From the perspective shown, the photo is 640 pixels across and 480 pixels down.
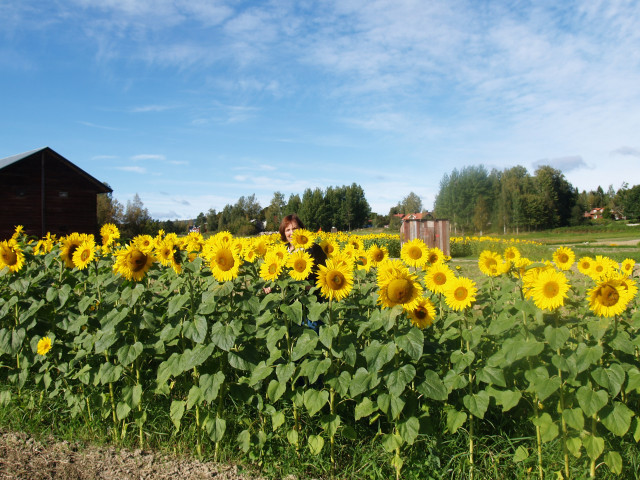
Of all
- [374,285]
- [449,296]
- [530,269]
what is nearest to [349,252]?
[374,285]

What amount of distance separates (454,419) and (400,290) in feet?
2.50

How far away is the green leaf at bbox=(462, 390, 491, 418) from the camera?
227 cm

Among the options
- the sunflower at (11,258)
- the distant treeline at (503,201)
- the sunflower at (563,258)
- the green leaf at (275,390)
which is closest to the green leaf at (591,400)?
the sunflower at (563,258)

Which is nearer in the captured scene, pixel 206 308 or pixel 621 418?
pixel 621 418

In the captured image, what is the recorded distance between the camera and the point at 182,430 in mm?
3033

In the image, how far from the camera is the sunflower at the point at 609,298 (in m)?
2.22

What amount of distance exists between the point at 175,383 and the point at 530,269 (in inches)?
93.3

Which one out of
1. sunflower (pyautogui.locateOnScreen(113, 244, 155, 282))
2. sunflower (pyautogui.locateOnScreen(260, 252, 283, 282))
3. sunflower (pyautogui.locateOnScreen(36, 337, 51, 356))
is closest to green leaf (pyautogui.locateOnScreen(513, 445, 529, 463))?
sunflower (pyautogui.locateOnScreen(260, 252, 283, 282))

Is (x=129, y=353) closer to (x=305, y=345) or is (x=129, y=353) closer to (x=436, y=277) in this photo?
(x=305, y=345)

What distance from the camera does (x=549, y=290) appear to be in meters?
2.28

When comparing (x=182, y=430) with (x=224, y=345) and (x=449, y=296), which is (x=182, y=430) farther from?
(x=449, y=296)

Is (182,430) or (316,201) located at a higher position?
(316,201)

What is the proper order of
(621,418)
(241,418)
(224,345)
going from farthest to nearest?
(241,418), (224,345), (621,418)

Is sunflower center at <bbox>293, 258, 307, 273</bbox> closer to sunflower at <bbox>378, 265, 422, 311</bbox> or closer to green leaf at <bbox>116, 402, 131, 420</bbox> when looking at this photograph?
sunflower at <bbox>378, 265, 422, 311</bbox>
